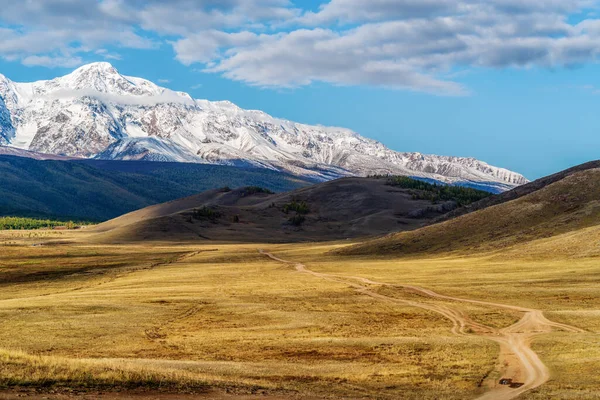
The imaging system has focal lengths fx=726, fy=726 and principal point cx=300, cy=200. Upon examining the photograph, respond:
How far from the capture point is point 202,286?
77375 millimetres

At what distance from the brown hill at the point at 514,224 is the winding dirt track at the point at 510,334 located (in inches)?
1944

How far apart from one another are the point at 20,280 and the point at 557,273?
64.5 m

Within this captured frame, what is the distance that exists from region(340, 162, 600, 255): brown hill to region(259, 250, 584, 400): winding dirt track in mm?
49381

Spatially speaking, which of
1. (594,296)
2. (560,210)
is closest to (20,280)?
(594,296)

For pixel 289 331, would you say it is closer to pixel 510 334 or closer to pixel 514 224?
pixel 510 334

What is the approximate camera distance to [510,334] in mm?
46469

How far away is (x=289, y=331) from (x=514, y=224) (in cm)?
8504

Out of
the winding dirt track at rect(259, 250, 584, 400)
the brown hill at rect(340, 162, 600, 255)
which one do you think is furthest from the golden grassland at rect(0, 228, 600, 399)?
the brown hill at rect(340, 162, 600, 255)

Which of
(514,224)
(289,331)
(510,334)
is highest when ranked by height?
(514,224)

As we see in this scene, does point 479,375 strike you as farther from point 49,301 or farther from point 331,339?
point 49,301

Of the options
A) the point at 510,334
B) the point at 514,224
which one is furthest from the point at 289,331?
the point at 514,224

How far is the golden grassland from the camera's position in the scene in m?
32.1

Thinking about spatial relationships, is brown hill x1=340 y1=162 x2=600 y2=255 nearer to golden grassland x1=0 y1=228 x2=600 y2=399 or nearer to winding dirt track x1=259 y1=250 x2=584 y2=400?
golden grassland x1=0 y1=228 x2=600 y2=399

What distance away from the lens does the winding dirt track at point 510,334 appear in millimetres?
33281
